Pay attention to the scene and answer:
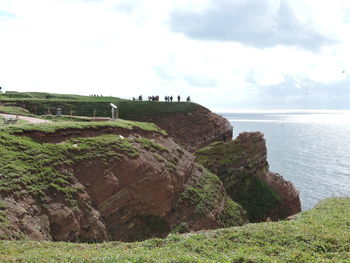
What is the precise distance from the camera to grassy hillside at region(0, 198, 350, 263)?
43.6 ft

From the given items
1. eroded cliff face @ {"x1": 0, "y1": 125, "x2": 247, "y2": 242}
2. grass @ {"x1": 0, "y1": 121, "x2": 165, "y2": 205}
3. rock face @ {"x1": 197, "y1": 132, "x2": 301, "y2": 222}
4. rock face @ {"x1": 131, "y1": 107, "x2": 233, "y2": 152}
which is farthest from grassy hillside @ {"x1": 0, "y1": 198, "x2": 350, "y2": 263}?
rock face @ {"x1": 131, "y1": 107, "x2": 233, "y2": 152}

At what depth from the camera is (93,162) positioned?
26781 millimetres

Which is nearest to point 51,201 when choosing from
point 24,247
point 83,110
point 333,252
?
point 24,247

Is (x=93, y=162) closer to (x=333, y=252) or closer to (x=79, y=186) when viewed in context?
(x=79, y=186)

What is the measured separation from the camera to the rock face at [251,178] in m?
44.8

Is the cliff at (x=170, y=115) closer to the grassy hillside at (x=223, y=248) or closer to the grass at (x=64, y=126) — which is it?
the grass at (x=64, y=126)

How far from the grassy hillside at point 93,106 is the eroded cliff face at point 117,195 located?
27.7 meters

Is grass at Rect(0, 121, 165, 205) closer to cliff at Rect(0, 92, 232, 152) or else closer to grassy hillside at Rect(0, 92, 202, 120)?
grassy hillside at Rect(0, 92, 202, 120)

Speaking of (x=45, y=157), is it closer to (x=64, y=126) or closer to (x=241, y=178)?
(x=64, y=126)

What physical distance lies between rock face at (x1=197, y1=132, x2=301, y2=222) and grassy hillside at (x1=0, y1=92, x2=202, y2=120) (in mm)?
19195

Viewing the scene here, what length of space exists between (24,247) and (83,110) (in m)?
48.7

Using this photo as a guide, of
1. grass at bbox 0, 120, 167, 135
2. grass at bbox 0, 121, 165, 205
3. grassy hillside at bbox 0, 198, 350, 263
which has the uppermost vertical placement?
grass at bbox 0, 120, 167, 135


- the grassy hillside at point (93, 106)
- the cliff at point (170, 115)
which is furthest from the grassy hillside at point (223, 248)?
the grassy hillside at point (93, 106)

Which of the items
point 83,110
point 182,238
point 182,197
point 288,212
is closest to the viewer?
point 182,238
